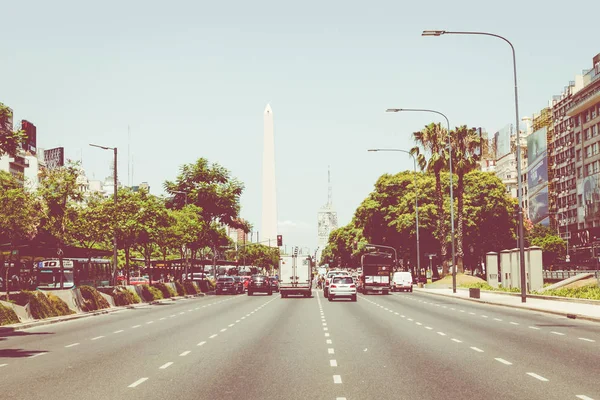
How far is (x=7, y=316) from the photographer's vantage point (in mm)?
25719

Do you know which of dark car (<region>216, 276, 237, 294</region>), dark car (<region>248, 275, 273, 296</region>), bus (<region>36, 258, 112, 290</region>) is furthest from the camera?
dark car (<region>216, 276, 237, 294</region>)

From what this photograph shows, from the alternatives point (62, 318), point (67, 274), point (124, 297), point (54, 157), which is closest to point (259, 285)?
point (67, 274)

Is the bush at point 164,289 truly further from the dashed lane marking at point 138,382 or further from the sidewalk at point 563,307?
the dashed lane marking at point 138,382

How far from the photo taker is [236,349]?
17562 millimetres

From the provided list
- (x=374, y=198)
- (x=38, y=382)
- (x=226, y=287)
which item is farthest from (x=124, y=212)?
(x=374, y=198)

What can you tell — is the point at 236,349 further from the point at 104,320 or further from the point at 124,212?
the point at 124,212

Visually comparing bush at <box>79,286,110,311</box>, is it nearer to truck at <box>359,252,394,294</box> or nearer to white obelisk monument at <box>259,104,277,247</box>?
truck at <box>359,252,394,294</box>

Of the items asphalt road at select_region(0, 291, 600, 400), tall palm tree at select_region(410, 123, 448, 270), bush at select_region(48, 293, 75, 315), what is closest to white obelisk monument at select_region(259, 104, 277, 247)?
tall palm tree at select_region(410, 123, 448, 270)

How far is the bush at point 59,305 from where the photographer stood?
30.7 meters

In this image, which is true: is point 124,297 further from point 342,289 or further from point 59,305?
A: point 342,289

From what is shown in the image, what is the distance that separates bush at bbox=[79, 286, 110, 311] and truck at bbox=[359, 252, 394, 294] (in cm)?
2747

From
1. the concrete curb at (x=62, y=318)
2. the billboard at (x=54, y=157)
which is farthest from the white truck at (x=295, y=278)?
the billboard at (x=54, y=157)

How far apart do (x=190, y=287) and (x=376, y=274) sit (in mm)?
14816

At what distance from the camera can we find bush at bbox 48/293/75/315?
101 ft
